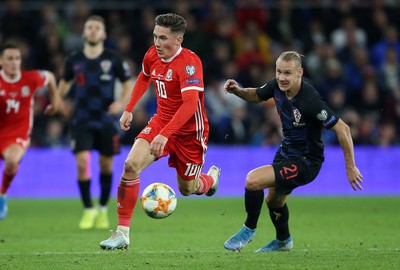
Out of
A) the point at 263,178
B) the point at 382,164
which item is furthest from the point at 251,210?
the point at 382,164

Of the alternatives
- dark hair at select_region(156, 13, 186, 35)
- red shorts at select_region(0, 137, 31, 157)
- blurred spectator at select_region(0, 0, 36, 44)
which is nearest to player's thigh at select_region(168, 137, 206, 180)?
dark hair at select_region(156, 13, 186, 35)

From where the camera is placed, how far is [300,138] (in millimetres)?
8742

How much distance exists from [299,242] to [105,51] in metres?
4.33

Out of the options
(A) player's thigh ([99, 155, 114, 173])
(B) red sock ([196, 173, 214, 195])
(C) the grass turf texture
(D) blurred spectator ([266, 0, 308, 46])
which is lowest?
(C) the grass turf texture

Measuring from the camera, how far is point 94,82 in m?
12.6

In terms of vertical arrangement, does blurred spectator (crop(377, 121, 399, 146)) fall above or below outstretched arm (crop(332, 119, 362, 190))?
below

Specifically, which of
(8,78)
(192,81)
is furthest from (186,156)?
(8,78)

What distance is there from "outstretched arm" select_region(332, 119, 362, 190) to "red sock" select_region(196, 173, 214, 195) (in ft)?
6.61

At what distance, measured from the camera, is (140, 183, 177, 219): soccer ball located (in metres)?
8.66

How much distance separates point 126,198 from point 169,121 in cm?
88

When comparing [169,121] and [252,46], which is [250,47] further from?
[169,121]

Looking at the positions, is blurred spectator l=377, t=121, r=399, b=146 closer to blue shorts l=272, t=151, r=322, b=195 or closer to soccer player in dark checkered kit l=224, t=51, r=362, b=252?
soccer player in dark checkered kit l=224, t=51, r=362, b=252

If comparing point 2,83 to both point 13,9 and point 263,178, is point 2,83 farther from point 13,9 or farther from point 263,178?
point 13,9

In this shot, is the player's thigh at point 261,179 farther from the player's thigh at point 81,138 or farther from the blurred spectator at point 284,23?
the blurred spectator at point 284,23
